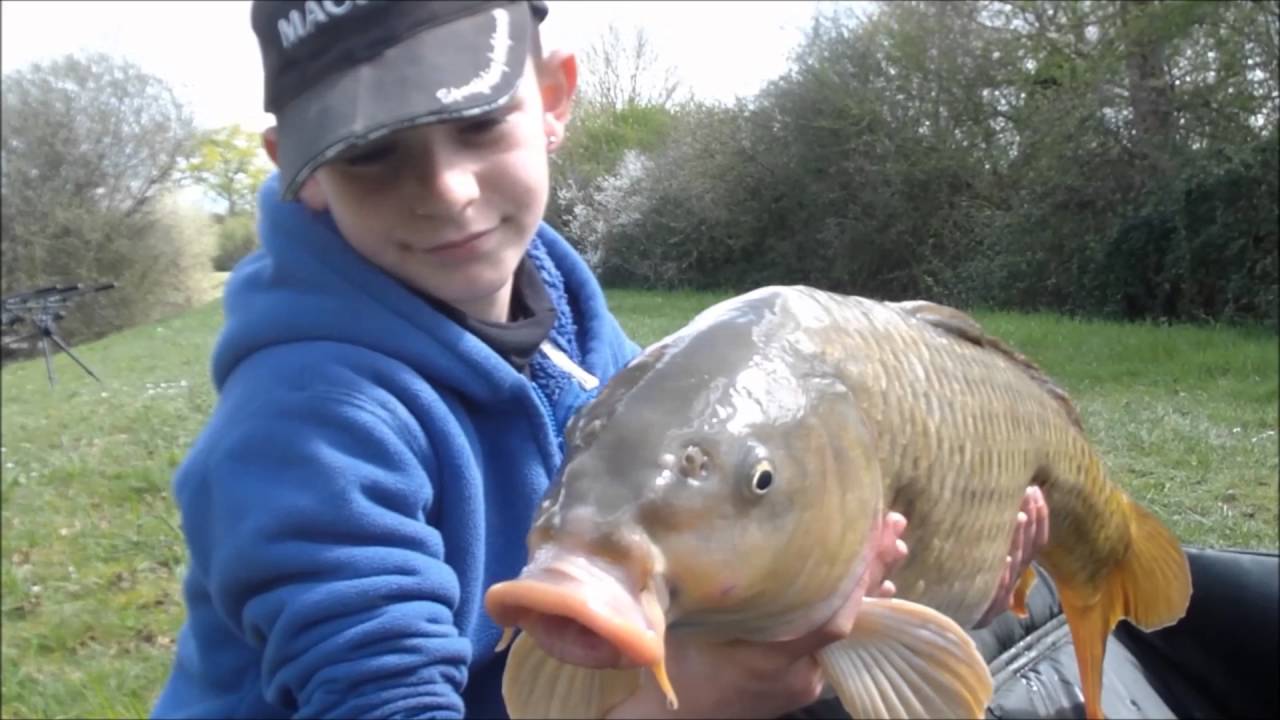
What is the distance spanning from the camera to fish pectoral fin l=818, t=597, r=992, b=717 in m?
0.86

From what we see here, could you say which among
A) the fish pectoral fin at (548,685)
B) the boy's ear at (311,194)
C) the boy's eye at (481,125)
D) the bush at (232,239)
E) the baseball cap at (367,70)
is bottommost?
the bush at (232,239)

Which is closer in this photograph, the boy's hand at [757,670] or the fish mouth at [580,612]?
the fish mouth at [580,612]

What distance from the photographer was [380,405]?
1.02 metres

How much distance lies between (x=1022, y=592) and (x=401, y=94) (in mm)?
970

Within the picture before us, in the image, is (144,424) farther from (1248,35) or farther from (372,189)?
(1248,35)

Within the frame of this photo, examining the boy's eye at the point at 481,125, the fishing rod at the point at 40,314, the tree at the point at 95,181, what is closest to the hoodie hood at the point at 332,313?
the boy's eye at the point at 481,125

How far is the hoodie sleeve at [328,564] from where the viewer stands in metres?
0.95

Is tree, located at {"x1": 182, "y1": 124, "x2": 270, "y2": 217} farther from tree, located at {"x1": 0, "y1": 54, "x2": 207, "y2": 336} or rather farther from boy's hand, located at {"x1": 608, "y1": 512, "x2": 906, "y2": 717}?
boy's hand, located at {"x1": 608, "y1": 512, "x2": 906, "y2": 717}

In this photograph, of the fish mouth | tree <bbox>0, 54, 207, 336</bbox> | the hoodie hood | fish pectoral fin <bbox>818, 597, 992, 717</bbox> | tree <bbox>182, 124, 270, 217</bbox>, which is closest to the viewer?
the fish mouth

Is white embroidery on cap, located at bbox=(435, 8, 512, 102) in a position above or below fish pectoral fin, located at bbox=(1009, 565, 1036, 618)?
above

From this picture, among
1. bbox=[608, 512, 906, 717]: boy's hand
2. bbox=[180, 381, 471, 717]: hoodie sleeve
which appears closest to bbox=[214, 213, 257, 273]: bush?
bbox=[180, 381, 471, 717]: hoodie sleeve

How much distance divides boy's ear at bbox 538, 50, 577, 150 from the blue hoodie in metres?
0.26

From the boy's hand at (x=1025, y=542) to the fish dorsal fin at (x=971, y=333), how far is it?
0.35ft

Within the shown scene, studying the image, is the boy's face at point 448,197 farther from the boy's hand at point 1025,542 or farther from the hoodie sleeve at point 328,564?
the boy's hand at point 1025,542
